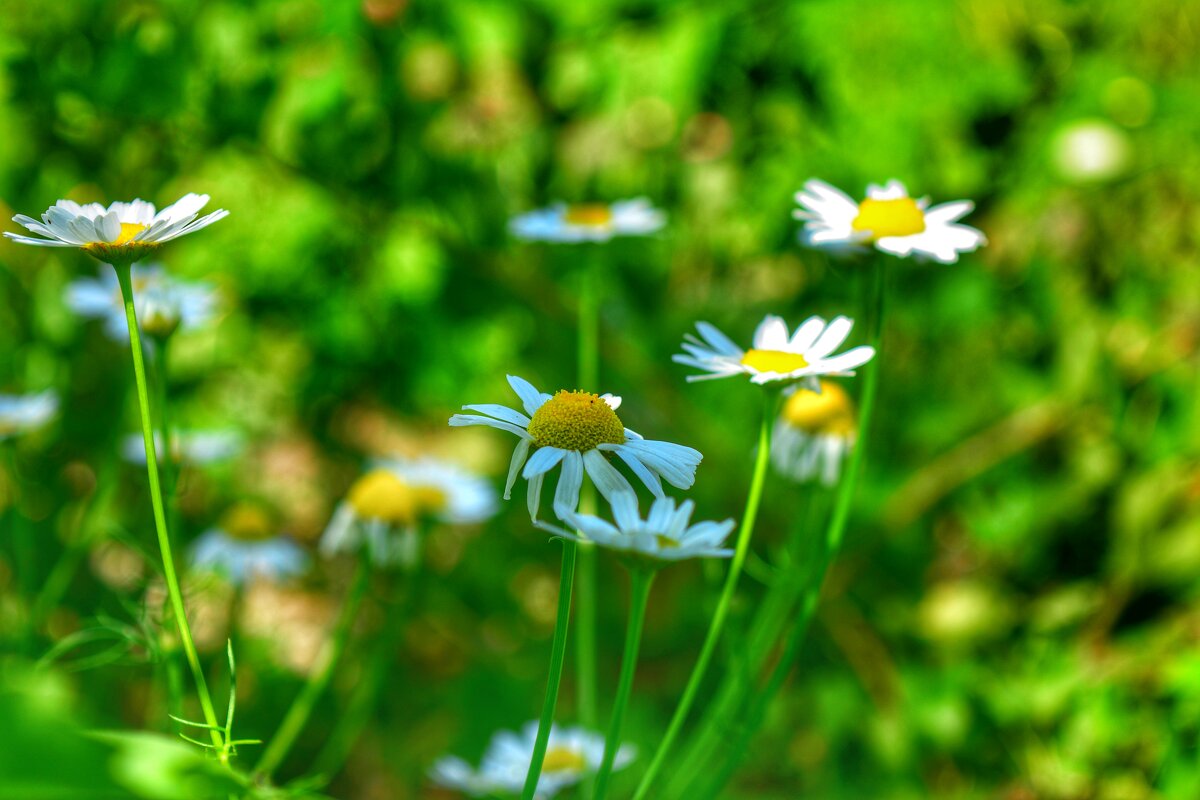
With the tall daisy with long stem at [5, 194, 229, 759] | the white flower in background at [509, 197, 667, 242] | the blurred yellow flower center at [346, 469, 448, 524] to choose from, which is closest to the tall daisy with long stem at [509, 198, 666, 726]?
the white flower in background at [509, 197, 667, 242]

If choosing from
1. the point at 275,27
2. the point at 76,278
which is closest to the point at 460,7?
the point at 275,27

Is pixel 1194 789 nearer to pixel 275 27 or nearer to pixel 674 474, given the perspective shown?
pixel 674 474

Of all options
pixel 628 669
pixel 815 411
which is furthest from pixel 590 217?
pixel 628 669

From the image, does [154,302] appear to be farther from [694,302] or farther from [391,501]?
[694,302]

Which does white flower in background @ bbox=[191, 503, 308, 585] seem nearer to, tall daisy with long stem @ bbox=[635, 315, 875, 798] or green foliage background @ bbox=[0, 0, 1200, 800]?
green foliage background @ bbox=[0, 0, 1200, 800]

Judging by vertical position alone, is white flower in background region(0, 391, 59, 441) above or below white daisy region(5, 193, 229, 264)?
below

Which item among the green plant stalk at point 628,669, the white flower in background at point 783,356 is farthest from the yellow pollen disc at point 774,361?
the green plant stalk at point 628,669
